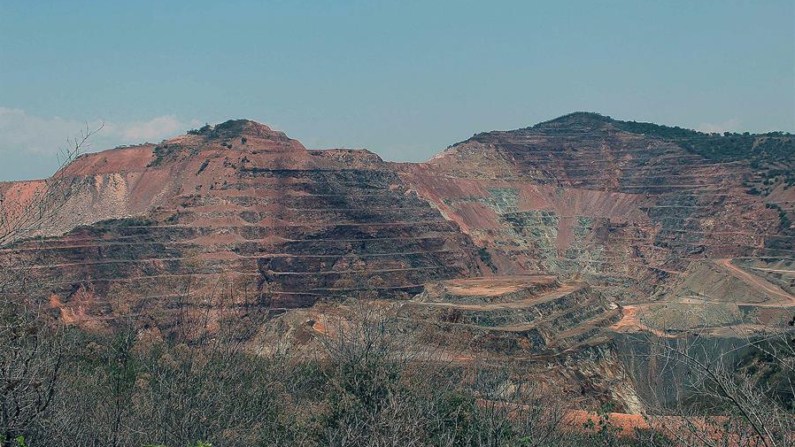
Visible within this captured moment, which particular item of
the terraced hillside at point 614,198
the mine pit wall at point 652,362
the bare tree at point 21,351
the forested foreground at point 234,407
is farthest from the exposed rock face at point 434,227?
the bare tree at point 21,351

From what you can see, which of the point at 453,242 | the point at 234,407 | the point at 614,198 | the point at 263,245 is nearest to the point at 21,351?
the point at 234,407

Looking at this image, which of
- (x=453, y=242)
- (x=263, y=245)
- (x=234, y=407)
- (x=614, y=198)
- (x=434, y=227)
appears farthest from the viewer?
(x=614, y=198)

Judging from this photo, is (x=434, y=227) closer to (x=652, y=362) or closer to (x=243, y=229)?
Result: (x=243, y=229)

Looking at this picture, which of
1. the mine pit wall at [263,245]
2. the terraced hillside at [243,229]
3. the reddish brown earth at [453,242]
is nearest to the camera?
the reddish brown earth at [453,242]

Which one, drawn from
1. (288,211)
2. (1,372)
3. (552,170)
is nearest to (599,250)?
(552,170)

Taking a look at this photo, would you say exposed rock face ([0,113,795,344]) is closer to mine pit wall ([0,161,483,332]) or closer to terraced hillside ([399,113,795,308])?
mine pit wall ([0,161,483,332])

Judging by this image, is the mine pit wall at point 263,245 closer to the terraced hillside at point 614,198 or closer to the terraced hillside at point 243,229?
the terraced hillside at point 243,229

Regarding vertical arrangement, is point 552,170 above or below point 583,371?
above

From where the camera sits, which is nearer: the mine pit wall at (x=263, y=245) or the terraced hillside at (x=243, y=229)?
the mine pit wall at (x=263, y=245)

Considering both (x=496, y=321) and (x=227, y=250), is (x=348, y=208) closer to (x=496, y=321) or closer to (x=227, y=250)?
(x=227, y=250)
